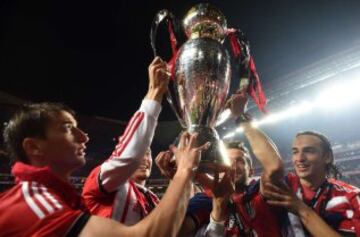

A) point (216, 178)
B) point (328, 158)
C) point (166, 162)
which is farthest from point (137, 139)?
point (328, 158)

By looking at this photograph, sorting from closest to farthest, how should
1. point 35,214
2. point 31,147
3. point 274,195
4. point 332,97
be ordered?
point 35,214 < point 31,147 < point 274,195 < point 332,97

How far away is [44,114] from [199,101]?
0.81m

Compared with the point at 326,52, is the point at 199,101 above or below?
below

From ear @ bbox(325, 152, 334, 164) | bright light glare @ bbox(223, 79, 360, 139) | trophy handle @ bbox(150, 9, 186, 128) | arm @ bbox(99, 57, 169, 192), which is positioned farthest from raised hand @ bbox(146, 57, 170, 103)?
bright light glare @ bbox(223, 79, 360, 139)

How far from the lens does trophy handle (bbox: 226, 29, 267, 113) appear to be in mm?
1911

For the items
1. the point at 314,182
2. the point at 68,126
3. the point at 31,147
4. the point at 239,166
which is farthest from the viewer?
the point at 239,166

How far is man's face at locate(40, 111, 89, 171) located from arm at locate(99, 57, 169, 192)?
144mm

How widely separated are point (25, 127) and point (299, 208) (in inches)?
52.8

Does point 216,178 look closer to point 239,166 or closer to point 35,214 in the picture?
point 239,166

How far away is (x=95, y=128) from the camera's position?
7.29 meters

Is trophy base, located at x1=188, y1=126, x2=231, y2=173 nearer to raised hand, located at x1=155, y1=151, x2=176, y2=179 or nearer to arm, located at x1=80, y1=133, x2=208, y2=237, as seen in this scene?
raised hand, located at x1=155, y1=151, x2=176, y2=179

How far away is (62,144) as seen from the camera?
1.40 meters

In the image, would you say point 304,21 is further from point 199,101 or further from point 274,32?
point 199,101

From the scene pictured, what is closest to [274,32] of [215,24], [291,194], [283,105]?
A: [283,105]
